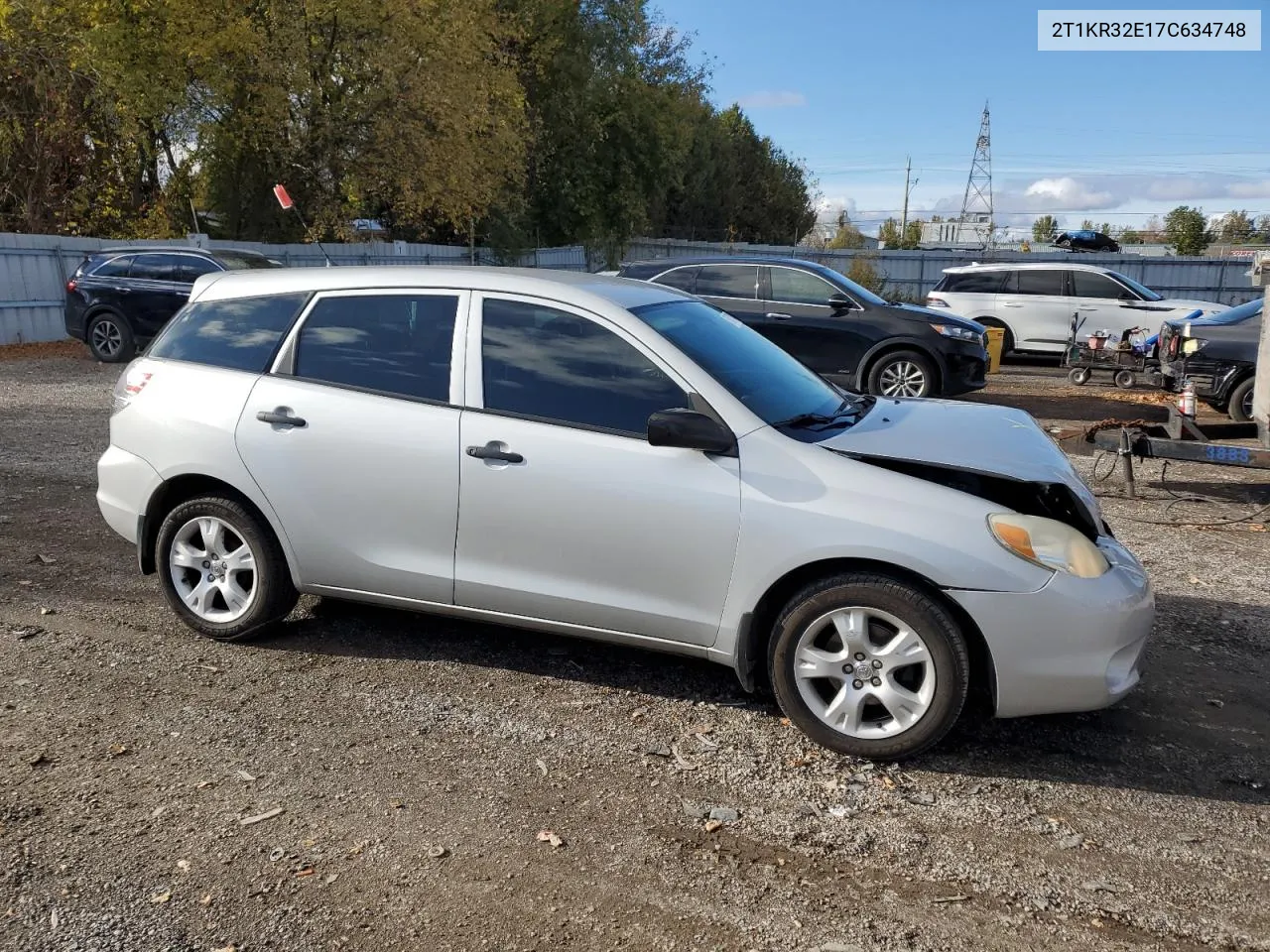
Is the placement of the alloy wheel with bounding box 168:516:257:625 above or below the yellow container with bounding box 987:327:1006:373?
below

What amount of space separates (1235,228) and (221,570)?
8109 cm

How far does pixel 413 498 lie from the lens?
4488 mm

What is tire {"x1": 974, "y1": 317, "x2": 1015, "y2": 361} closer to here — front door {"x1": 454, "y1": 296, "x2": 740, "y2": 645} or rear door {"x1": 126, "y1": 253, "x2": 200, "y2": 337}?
rear door {"x1": 126, "y1": 253, "x2": 200, "y2": 337}

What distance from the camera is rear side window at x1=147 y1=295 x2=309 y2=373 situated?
4938mm

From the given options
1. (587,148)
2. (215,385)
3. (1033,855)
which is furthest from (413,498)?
(587,148)

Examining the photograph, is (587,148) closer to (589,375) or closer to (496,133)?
(496,133)

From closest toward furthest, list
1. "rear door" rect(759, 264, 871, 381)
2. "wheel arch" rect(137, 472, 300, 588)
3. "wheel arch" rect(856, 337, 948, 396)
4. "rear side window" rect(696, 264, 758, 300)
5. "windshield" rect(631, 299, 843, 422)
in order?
"windshield" rect(631, 299, 843, 422) < "wheel arch" rect(137, 472, 300, 588) < "wheel arch" rect(856, 337, 948, 396) < "rear door" rect(759, 264, 871, 381) < "rear side window" rect(696, 264, 758, 300)

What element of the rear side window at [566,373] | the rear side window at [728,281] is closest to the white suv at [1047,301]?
the rear side window at [728,281]

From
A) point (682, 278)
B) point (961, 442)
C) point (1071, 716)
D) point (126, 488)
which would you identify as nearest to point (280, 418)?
point (126, 488)

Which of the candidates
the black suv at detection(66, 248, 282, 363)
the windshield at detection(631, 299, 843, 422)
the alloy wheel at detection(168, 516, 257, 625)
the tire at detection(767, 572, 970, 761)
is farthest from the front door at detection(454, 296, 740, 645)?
the black suv at detection(66, 248, 282, 363)

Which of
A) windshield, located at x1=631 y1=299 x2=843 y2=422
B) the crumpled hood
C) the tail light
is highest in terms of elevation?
windshield, located at x1=631 y1=299 x2=843 y2=422

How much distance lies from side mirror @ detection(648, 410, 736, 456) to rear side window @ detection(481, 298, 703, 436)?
0.58ft

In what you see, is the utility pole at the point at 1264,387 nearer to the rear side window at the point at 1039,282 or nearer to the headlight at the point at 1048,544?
the headlight at the point at 1048,544

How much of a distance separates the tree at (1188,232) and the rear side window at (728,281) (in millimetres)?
50871
